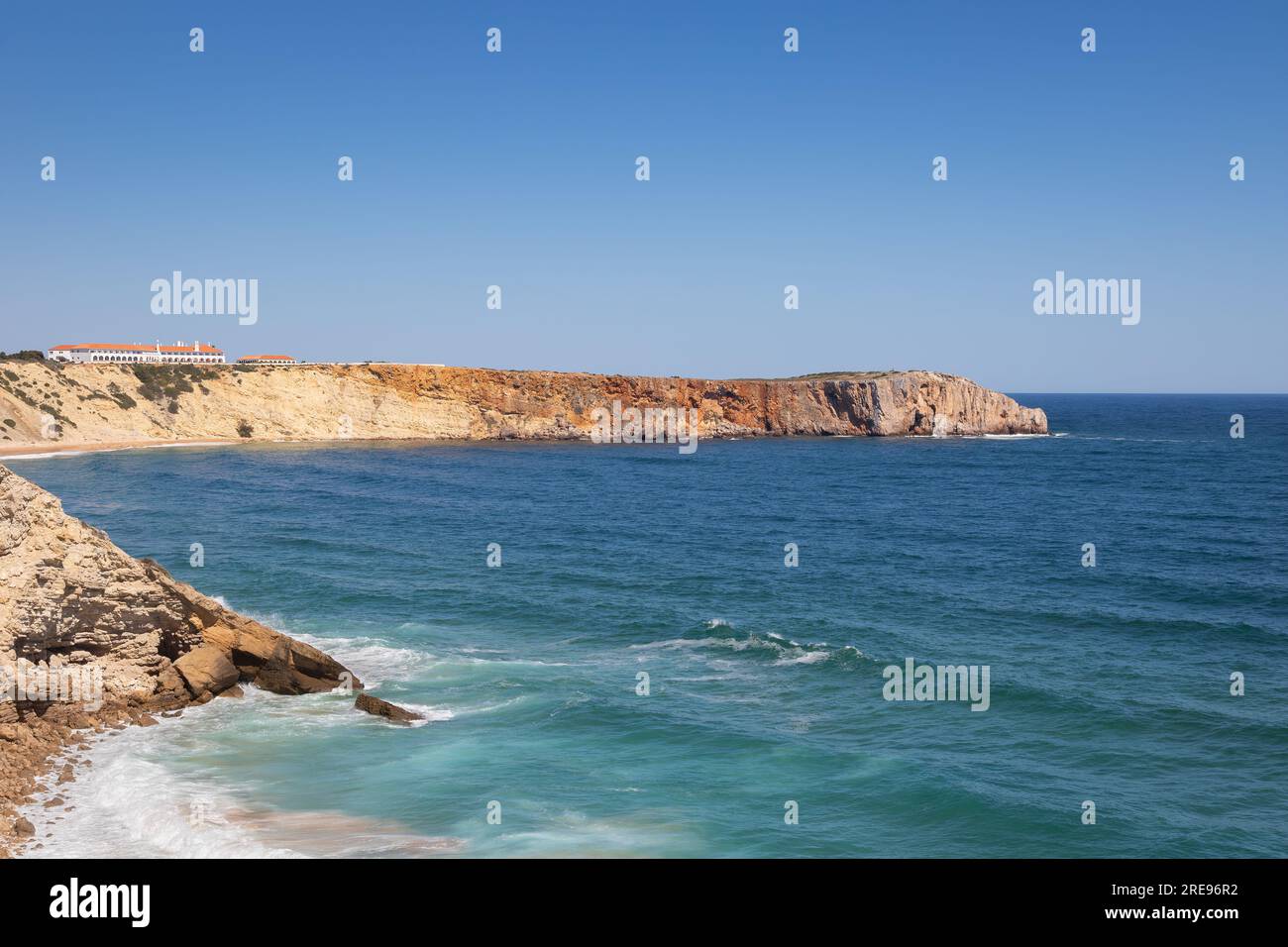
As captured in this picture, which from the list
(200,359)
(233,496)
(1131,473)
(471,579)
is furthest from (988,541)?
(200,359)

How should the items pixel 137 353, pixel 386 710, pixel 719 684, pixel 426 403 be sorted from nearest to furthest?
pixel 386 710 < pixel 719 684 < pixel 426 403 < pixel 137 353

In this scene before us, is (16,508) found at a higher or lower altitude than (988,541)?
higher

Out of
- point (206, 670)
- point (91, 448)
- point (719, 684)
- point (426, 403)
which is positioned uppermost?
point (426, 403)

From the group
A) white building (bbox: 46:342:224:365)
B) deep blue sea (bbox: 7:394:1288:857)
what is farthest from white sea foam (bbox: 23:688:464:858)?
white building (bbox: 46:342:224:365)

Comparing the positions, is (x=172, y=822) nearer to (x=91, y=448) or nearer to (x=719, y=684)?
(x=719, y=684)

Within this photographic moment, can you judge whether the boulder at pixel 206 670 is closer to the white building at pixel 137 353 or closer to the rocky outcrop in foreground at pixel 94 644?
the rocky outcrop in foreground at pixel 94 644

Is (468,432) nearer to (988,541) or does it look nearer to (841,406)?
(841,406)

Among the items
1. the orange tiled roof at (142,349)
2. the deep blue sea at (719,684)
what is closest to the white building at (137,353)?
the orange tiled roof at (142,349)

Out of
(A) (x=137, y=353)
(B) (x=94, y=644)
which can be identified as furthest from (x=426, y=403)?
(B) (x=94, y=644)
